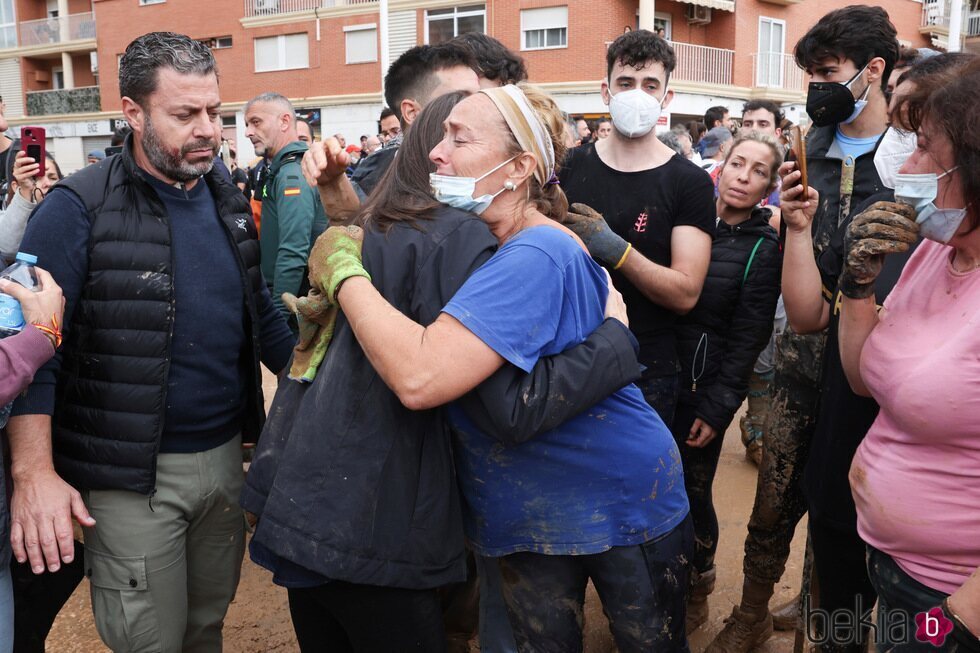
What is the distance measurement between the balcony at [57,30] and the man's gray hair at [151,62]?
34.5m

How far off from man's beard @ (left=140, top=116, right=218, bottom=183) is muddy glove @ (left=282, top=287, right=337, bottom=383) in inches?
31.5

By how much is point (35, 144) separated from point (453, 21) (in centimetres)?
2321

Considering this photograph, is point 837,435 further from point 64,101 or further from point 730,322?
point 64,101

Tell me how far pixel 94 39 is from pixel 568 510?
35.7m

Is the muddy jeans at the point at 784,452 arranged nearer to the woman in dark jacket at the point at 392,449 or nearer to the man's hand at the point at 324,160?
the woman in dark jacket at the point at 392,449

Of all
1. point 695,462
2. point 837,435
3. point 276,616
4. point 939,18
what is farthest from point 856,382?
point 939,18

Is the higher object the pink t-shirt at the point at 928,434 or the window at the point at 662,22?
the window at the point at 662,22

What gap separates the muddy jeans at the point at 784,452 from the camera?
2.87 m

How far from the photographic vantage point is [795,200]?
2.53 metres

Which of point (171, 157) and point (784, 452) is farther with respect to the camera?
point (784, 452)

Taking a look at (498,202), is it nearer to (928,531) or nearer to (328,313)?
(328,313)

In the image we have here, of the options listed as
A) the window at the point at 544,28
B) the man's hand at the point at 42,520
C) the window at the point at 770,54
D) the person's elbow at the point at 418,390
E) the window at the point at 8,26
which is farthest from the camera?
the window at the point at 8,26

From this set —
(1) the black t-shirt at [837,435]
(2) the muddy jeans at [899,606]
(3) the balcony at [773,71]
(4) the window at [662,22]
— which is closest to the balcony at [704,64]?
(4) the window at [662,22]

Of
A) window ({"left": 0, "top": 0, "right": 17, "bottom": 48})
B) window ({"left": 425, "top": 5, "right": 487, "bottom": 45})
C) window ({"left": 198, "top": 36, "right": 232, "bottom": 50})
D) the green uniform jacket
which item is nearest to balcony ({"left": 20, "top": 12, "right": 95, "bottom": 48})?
window ({"left": 0, "top": 0, "right": 17, "bottom": 48})
